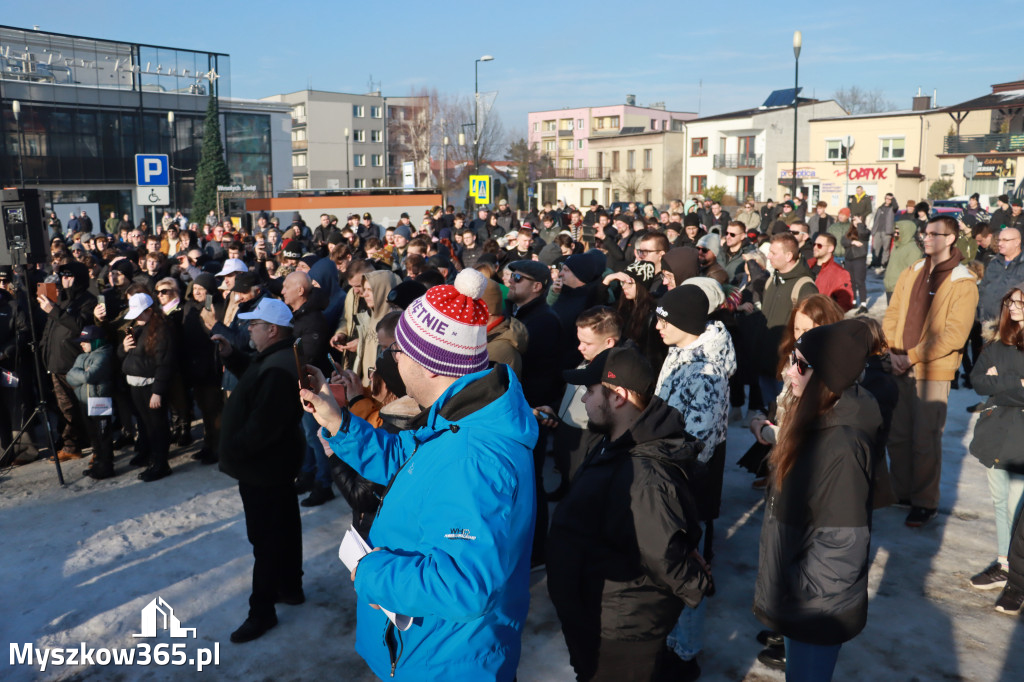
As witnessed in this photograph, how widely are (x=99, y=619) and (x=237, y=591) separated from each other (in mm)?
787

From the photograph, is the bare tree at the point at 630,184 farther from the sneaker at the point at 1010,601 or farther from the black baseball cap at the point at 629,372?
the black baseball cap at the point at 629,372

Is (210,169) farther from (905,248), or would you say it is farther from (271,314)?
(271,314)

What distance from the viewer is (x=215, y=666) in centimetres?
399

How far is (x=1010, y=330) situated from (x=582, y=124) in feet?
270

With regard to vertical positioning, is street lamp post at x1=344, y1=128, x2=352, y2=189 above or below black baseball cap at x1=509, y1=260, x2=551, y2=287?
above

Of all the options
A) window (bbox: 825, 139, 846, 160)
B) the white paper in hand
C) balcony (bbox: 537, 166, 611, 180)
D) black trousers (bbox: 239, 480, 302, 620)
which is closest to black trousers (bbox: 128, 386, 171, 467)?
black trousers (bbox: 239, 480, 302, 620)

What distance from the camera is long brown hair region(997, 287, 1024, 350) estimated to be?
171 inches

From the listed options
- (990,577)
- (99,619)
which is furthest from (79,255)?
(990,577)

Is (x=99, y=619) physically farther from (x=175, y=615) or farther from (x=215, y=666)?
(x=215, y=666)

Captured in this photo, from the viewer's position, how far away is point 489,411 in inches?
74.7

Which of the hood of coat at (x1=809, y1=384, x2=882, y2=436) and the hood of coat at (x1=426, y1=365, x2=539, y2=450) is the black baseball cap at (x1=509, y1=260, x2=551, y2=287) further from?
the hood of coat at (x1=426, y1=365, x2=539, y2=450)

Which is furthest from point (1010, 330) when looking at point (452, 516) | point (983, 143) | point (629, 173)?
point (629, 173)

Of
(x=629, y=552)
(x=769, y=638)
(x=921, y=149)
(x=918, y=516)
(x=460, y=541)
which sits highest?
(x=921, y=149)

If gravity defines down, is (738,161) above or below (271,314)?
above
